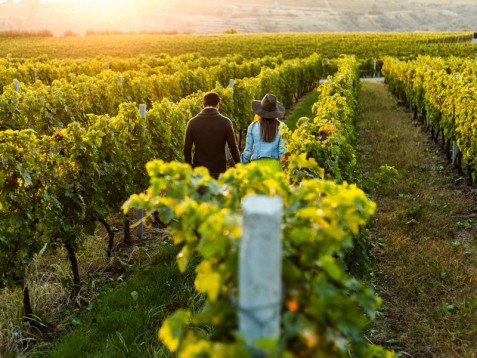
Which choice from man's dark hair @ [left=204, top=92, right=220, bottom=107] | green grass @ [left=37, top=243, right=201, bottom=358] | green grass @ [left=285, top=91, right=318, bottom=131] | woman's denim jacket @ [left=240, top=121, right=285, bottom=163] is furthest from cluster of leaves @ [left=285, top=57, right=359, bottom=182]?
green grass @ [left=285, top=91, right=318, bottom=131]

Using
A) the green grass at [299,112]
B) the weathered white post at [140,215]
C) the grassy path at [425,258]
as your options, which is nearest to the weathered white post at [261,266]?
the grassy path at [425,258]

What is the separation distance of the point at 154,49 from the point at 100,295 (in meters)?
45.9

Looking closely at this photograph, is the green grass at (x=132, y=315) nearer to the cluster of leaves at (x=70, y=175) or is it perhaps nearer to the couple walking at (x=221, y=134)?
the cluster of leaves at (x=70, y=175)

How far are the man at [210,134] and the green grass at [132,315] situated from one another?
4.34ft

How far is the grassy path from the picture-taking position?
5.13 m

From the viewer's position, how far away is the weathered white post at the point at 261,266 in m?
1.62

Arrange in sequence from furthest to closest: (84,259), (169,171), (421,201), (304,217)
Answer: (421,201)
(84,259)
(169,171)
(304,217)

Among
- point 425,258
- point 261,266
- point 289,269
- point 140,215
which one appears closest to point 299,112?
point 140,215

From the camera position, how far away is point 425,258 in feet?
22.1

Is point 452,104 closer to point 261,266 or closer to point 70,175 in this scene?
point 70,175

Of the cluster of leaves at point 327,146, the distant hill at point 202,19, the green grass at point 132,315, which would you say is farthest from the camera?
the distant hill at point 202,19

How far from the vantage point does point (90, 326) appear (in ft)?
17.1

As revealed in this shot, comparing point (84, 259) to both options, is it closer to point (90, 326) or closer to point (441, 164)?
point (90, 326)

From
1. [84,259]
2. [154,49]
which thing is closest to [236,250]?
[84,259]
